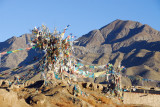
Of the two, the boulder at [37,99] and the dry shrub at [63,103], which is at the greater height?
the boulder at [37,99]

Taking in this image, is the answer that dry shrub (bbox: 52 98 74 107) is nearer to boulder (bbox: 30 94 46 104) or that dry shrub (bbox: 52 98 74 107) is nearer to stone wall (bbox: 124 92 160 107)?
boulder (bbox: 30 94 46 104)

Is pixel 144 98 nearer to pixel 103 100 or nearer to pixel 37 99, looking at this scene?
pixel 103 100

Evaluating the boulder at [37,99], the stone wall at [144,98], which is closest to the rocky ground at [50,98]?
the boulder at [37,99]

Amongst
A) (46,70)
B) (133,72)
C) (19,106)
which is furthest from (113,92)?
(133,72)

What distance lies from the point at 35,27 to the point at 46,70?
12.3ft

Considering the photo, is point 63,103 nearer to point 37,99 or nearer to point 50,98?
point 50,98

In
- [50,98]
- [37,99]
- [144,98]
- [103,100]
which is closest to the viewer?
[37,99]

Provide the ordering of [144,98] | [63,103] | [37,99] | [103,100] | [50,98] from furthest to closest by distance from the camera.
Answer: [144,98]
[103,100]
[50,98]
[63,103]
[37,99]

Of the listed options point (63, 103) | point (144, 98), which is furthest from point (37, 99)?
point (144, 98)

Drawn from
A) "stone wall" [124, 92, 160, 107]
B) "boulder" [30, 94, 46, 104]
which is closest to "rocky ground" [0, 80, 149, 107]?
"boulder" [30, 94, 46, 104]

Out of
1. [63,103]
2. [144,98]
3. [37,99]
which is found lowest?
[144,98]

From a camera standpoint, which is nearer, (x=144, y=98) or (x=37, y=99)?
(x=37, y=99)

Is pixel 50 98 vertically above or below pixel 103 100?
above

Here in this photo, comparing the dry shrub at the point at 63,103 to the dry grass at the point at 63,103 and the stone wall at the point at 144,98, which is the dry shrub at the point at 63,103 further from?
the stone wall at the point at 144,98
